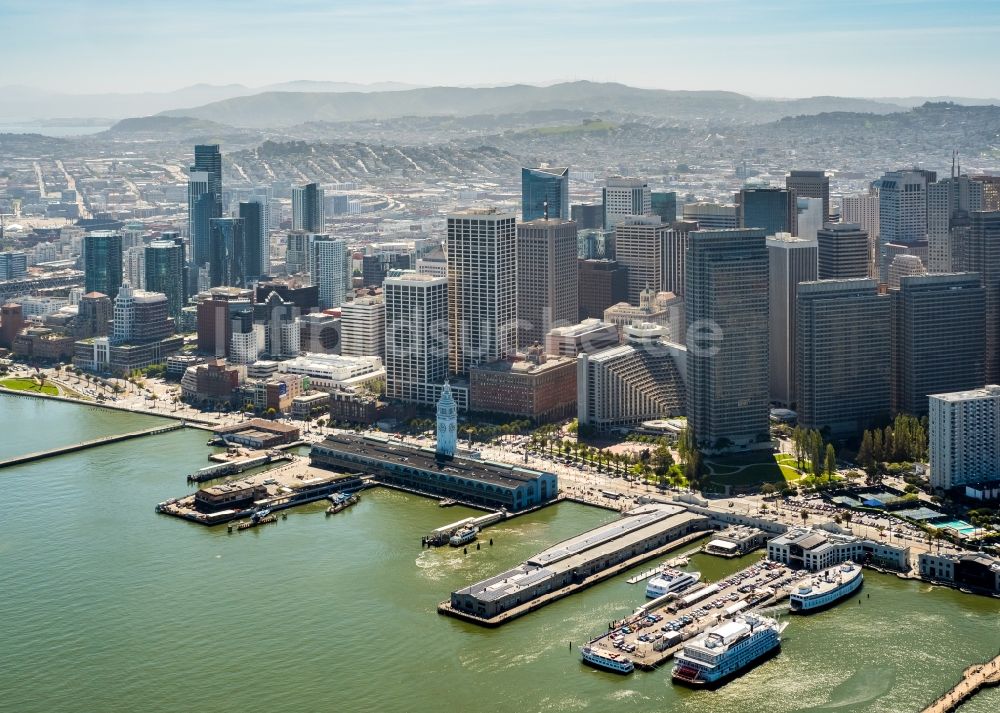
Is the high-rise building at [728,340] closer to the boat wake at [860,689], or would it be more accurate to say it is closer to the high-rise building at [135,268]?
the boat wake at [860,689]

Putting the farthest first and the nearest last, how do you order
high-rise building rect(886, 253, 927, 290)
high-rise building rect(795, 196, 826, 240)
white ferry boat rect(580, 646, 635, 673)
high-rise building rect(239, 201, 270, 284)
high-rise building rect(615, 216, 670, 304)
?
high-rise building rect(239, 201, 270, 284) → high-rise building rect(795, 196, 826, 240) → high-rise building rect(615, 216, 670, 304) → high-rise building rect(886, 253, 927, 290) → white ferry boat rect(580, 646, 635, 673)

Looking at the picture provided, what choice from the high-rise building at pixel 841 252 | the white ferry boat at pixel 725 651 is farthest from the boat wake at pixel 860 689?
the high-rise building at pixel 841 252

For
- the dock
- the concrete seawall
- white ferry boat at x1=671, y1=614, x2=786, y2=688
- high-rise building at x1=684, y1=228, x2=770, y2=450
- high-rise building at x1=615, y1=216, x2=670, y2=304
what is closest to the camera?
white ferry boat at x1=671, y1=614, x2=786, y2=688

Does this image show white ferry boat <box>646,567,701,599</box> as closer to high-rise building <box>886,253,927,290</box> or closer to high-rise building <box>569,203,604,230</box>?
high-rise building <box>886,253,927,290</box>

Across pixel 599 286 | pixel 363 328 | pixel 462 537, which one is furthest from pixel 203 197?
pixel 462 537

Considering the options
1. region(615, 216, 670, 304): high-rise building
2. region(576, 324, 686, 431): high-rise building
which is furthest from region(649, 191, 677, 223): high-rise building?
region(576, 324, 686, 431): high-rise building

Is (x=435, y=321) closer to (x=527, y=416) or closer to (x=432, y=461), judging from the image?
(x=527, y=416)
